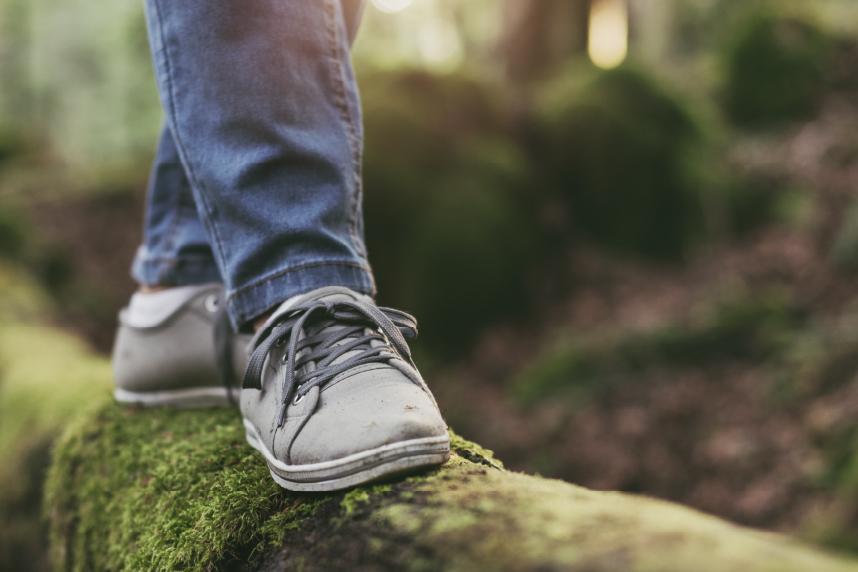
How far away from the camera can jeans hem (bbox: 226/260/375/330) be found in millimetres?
1399

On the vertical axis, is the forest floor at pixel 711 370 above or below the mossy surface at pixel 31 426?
below

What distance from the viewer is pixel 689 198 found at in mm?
6332

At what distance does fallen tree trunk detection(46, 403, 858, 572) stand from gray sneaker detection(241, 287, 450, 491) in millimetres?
53

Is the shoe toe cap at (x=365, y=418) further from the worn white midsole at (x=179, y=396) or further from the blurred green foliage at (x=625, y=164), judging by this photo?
the blurred green foliage at (x=625, y=164)

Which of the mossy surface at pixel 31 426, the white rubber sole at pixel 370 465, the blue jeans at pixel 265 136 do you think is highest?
the blue jeans at pixel 265 136

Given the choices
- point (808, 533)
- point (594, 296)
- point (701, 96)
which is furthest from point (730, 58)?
point (808, 533)

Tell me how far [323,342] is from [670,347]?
4.22 metres

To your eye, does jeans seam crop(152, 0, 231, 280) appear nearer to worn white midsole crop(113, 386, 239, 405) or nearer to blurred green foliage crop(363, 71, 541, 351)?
worn white midsole crop(113, 386, 239, 405)

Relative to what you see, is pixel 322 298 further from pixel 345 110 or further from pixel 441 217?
pixel 441 217

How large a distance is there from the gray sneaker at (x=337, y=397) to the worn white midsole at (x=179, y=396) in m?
→ 0.45

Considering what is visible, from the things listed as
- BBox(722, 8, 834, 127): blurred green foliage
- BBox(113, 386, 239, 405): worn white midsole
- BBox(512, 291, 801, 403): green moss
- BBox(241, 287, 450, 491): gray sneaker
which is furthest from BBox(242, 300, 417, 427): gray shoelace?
BBox(722, 8, 834, 127): blurred green foliage

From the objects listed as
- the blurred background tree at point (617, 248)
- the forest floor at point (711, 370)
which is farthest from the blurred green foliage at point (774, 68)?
the forest floor at point (711, 370)

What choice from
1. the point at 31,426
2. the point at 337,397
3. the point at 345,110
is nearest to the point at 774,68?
the point at 345,110

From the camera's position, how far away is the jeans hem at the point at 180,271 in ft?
6.23
